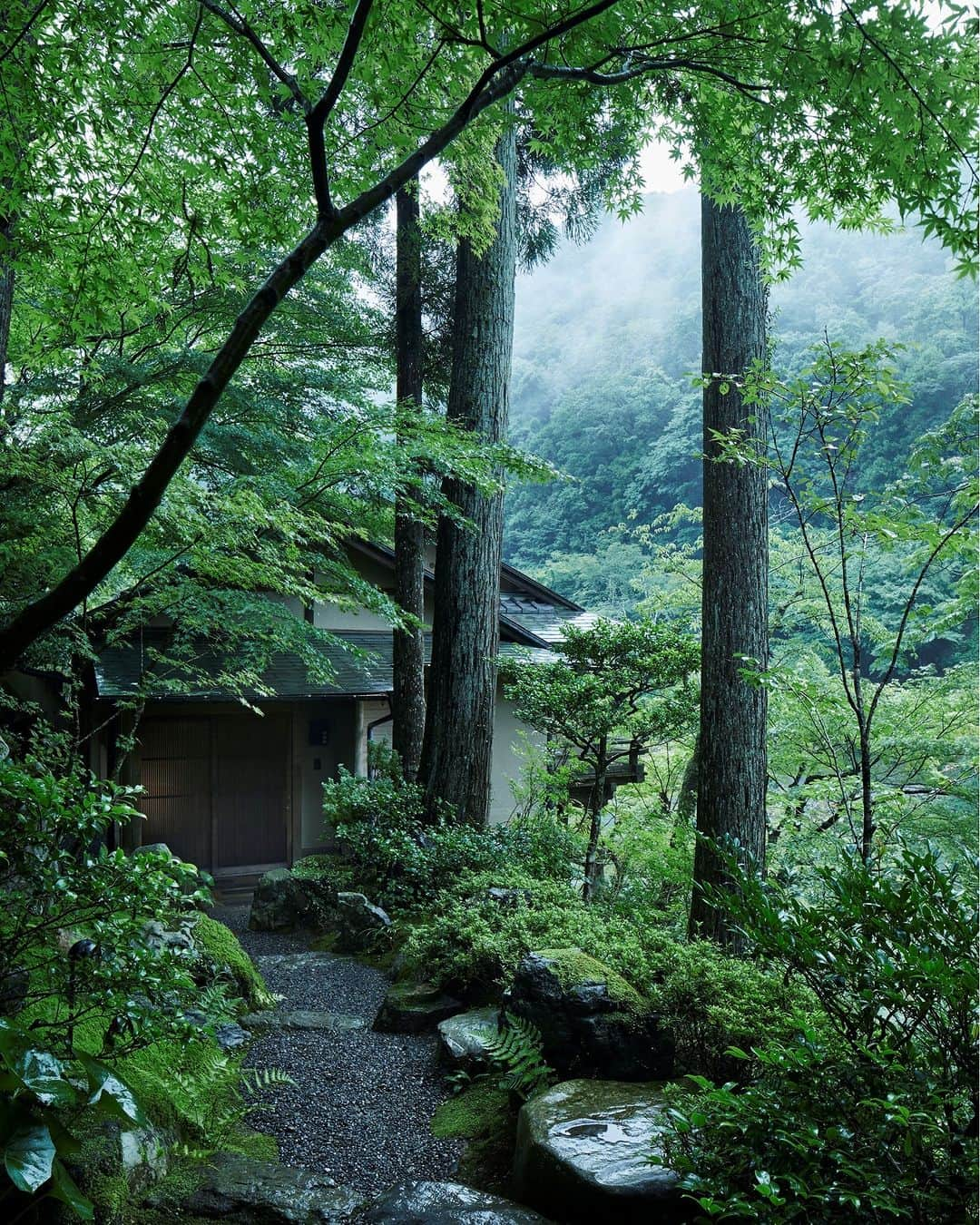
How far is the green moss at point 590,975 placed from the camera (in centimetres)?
365

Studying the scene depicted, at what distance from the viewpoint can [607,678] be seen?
7266mm

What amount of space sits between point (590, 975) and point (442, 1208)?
125cm

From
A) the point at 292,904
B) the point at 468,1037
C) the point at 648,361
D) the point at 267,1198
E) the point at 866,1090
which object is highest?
the point at 648,361

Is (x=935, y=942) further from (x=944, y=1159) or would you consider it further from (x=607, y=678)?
(x=607, y=678)

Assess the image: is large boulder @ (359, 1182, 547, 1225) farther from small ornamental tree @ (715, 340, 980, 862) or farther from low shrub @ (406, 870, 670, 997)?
small ornamental tree @ (715, 340, 980, 862)

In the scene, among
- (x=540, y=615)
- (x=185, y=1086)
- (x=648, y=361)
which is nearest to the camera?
(x=185, y=1086)

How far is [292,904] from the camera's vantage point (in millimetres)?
7652

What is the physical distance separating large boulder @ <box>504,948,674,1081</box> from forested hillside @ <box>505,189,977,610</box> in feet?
16.5

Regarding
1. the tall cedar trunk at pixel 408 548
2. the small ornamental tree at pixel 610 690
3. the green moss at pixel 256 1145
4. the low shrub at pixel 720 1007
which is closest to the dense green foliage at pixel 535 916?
the low shrub at pixel 720 1007

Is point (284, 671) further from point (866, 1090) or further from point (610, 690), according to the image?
point (866, 1090)

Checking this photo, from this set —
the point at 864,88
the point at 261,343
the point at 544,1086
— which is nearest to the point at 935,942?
the point at 544,1086

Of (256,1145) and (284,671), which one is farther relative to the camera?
(284,671)

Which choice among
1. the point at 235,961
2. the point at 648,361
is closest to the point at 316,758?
the point at 235,961

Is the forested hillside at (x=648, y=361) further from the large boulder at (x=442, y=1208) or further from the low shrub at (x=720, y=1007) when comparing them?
the large boulder at (x=442, y=1208)
